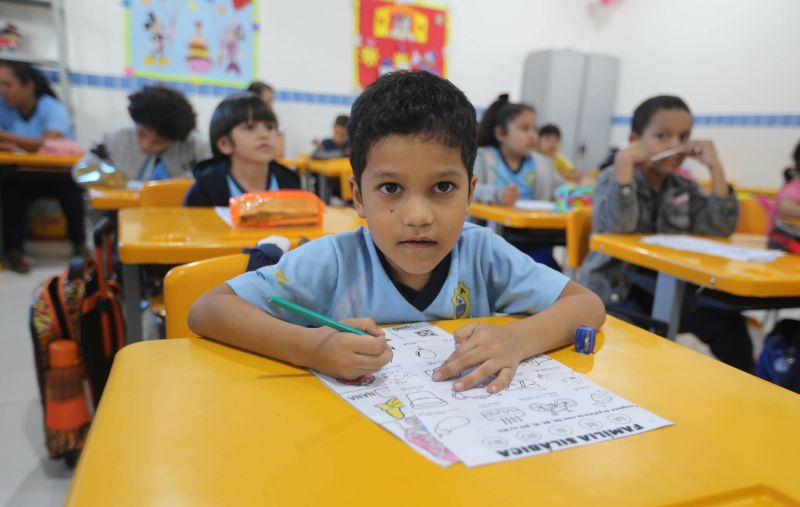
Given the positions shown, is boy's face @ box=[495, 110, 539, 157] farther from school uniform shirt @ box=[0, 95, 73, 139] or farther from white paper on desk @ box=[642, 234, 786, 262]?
school uniform shirt @ box=[0, 95, 73, 139]

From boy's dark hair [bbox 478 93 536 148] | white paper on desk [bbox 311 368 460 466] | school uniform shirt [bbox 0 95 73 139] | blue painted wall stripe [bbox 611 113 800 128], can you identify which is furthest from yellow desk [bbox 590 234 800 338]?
blue painted wall stripe [bbox 611 113 800 128]

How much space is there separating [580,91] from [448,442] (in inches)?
269

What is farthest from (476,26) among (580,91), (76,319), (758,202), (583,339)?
(583,339)

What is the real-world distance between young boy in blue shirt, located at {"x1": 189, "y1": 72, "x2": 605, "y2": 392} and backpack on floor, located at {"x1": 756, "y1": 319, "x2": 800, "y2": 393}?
961 mm

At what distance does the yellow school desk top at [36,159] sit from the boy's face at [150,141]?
74 centimetres

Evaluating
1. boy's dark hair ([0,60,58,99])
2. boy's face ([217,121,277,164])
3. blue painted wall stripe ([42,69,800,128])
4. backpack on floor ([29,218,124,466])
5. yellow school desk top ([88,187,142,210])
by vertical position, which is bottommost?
backpack on floor ([29,218,124,466])

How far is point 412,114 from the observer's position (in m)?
0.80

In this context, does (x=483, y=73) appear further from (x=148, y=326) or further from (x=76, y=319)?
(x=76, y=319)

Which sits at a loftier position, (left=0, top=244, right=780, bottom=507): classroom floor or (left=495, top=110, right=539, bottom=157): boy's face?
(left=495, top=110, right=539, bottom=157): boy's face

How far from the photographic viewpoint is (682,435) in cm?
53

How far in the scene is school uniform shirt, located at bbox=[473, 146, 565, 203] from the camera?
2.96m

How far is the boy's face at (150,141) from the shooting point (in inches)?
113

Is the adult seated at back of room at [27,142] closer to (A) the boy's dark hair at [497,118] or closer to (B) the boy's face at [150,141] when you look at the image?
(B) the boy's face at [150,141]

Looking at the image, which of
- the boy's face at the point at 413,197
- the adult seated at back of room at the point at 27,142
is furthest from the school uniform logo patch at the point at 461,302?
the adult seated at back of room at the point at 27,142
